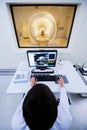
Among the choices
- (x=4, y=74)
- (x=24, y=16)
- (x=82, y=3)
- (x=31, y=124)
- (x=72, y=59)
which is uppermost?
(x=82, y=3)

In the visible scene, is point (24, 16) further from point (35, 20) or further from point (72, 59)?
point (72, 59)

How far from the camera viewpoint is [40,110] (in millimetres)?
663

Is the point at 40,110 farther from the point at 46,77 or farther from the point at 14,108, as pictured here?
the point at 14,108

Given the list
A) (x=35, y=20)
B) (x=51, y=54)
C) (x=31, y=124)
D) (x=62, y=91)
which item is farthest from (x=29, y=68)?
(x=31, y=124)

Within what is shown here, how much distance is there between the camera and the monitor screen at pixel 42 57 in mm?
1562

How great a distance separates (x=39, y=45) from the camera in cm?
239

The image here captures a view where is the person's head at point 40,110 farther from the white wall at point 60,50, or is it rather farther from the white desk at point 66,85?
the white wall at point 60,50

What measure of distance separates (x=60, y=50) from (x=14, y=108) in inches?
53.8

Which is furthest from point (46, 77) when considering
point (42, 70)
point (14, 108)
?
point (14, 108)

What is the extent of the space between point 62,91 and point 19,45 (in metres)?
1.51

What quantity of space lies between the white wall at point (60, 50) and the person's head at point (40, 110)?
152cm

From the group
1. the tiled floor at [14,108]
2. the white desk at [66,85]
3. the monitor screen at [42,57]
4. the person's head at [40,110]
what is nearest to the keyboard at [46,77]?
the white desk at [66,85]

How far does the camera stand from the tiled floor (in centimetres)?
165

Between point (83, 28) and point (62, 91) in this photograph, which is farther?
point (83, 28)
